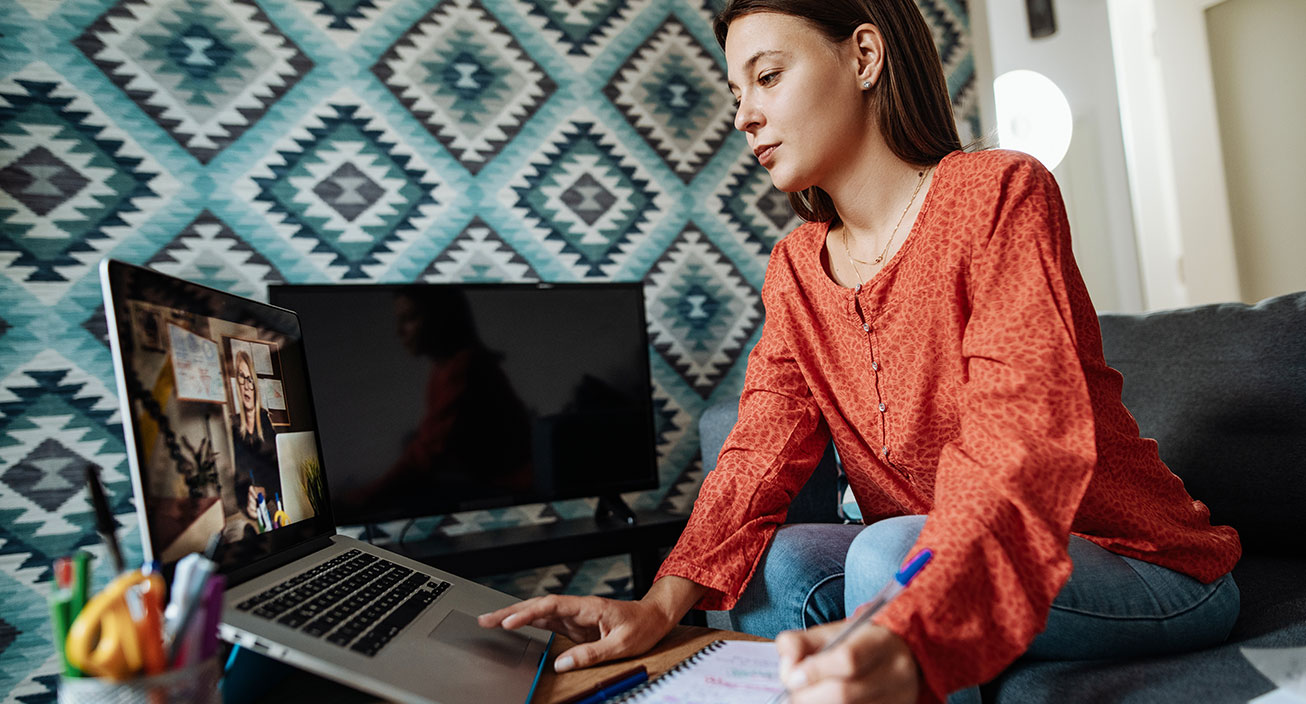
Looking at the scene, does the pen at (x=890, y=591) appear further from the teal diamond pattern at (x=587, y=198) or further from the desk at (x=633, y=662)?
the teal diamond pattern at (x=587, y=198)

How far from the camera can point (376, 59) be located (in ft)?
6.53

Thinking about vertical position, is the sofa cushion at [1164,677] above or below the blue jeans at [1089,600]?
below

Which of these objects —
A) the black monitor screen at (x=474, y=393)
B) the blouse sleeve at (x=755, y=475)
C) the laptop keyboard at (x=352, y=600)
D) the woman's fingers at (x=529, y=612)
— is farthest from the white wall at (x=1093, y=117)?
the laptop keyboard at (x=352, y=600)

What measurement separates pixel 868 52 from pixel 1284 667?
80cm

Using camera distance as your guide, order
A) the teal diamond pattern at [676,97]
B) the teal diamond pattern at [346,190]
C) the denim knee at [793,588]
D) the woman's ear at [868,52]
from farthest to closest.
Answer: the teal diamond pattern at [676,97] → the teal diamond pattern at [346,190] → the woman's ear at [868,52] → the denim knee at [793,588]

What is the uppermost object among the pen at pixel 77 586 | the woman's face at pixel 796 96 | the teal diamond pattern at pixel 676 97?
the teal diamond pattern at pixel 676 97

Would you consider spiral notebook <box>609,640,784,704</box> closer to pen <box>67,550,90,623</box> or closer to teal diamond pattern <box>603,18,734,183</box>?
pen <box>67,550,90,623</box>

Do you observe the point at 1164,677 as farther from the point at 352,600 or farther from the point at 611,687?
the point at 352,600

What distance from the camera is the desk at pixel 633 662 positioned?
67cm

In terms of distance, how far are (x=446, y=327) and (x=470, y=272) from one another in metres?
0.26

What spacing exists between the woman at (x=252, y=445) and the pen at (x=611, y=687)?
0.35 metres

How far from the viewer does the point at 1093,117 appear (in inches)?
135

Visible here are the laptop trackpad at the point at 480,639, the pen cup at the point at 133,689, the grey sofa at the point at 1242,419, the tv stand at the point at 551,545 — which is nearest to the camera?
the pen cup at the point at 133,689

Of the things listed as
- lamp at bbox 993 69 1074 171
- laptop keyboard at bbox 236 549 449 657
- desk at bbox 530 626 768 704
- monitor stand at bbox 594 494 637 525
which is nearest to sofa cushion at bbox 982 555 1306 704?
desk at bbox 530 626 768 704
